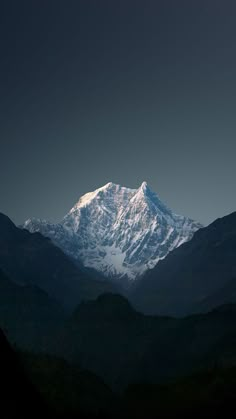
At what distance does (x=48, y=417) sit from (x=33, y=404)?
27.3ft

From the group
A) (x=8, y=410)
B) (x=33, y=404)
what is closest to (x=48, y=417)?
(x=33, y=404)

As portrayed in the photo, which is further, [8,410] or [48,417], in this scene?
[48,417]

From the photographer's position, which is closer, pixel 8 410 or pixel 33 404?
pixel 8 410

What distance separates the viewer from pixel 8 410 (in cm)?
17638

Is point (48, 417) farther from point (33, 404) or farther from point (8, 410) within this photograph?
point (8, 410)

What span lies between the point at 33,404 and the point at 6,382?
12.0 metres

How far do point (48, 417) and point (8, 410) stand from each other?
25.5m

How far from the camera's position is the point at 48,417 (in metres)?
198

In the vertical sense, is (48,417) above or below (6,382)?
below

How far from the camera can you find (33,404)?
636 feet

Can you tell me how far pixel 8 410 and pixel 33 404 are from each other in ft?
61.2

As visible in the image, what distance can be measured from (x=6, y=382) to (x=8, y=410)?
15914 mm
